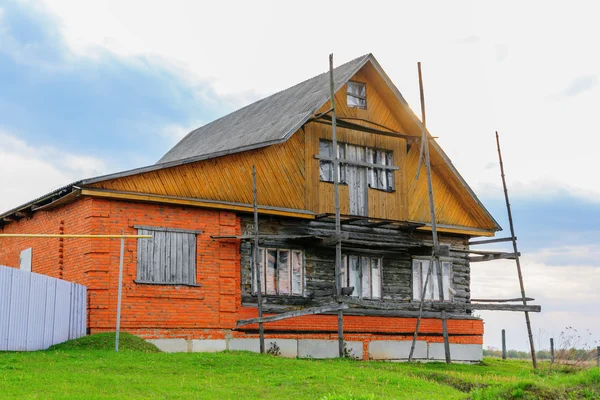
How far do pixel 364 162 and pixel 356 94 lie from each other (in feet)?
8.09

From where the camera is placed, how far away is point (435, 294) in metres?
29.5

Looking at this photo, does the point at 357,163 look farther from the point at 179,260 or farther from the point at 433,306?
the point at 179,260

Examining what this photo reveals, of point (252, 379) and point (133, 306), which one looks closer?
point (252, 379)

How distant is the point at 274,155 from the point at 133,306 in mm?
6645

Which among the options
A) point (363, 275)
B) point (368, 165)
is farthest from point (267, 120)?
point (363, 275)

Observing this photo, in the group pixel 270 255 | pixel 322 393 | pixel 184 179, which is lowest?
pixel 322 393

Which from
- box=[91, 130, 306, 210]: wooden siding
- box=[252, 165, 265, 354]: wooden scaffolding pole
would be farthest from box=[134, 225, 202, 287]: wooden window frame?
box=[252, 165, 265, 354]: wooden scaffolding pole

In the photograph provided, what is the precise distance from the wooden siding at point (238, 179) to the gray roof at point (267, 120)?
1.71 ft

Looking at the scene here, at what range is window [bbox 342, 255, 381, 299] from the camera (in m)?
27.1

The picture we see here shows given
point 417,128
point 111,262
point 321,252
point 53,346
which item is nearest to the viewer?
point 53,346

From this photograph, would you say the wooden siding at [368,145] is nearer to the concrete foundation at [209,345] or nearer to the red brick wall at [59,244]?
the concrete foundation at [209,345]

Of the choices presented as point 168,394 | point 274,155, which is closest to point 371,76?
point 274,155

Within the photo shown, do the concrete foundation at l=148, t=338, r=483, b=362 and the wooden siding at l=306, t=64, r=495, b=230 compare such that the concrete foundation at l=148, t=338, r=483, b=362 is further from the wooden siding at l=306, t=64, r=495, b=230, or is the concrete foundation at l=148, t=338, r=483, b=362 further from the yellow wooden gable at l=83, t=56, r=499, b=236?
the wooden siding at l=306, t=64, r=495, b=230

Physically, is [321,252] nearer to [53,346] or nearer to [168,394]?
[53,346]
